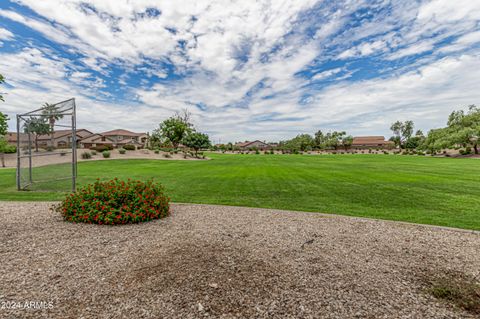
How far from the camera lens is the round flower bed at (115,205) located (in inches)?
228

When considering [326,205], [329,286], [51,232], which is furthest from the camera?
[326,205]

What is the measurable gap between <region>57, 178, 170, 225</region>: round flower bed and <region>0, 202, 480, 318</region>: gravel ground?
0.32 metres

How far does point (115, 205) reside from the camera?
19.9ft

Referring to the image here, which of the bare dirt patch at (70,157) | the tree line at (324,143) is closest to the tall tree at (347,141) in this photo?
the tree line at (324,143)

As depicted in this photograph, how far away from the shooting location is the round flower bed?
A: 578cm

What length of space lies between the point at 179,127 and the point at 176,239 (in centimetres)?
4866

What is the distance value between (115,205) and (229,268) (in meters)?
4.14

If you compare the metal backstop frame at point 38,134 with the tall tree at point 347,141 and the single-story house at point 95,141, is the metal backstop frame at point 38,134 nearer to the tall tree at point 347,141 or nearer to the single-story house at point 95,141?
the single-story house at point 95,141

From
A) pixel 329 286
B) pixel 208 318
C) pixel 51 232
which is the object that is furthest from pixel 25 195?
pixel 329 286

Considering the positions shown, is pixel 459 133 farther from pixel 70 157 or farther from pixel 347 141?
pixel 70 157

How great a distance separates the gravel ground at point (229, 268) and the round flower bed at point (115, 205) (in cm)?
32

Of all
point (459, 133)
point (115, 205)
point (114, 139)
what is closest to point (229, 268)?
point (115, 205)

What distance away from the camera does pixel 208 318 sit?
2.48 m

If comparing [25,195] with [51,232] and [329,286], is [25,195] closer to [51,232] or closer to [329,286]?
[51,232]
